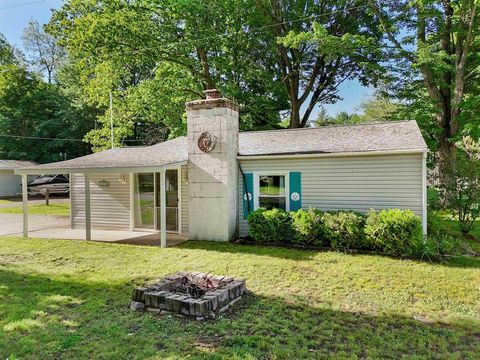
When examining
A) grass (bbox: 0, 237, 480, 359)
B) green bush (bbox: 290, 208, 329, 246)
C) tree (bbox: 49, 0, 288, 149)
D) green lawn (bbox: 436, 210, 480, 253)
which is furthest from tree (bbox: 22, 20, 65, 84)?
green lawn (bbox: 436, 210, 480, 253)

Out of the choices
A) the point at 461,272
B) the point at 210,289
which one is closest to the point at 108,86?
the point at 210,289

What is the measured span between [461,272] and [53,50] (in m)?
41.0

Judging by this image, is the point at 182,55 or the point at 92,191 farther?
the point at 182,55

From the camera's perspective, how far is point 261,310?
4.84 metres

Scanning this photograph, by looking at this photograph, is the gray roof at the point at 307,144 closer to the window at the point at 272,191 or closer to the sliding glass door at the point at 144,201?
the window at the point at 272,191

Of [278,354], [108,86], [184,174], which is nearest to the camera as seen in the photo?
[278,354]

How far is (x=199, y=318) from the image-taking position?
4457 millimetres

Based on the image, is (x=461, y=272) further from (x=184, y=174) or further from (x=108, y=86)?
(x=108, y=86)

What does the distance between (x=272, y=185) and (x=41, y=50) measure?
120 ft

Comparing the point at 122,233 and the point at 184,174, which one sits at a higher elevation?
the point at 184,174

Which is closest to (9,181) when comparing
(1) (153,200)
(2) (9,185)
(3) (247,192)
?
(2) (9,185)

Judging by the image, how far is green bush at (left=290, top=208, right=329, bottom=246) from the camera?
845 centimetres

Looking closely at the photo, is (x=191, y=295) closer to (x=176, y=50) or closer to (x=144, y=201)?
(x=144, y=201)

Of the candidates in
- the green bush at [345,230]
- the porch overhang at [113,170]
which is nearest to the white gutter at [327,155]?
→ the green bush at [345,230]
